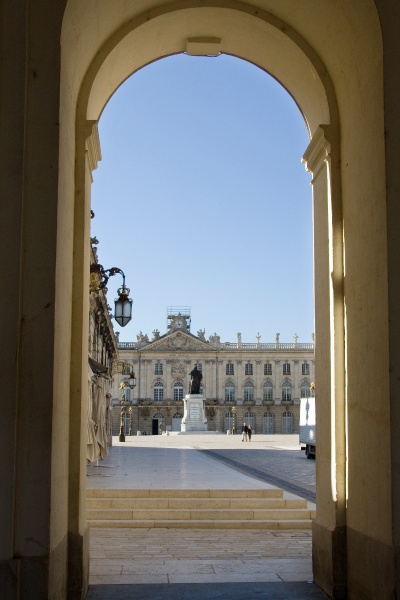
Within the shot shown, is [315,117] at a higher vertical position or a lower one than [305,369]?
lower

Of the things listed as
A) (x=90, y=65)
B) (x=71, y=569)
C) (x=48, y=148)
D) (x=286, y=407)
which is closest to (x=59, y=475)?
(x=71, y=569)

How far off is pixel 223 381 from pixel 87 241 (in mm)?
99728

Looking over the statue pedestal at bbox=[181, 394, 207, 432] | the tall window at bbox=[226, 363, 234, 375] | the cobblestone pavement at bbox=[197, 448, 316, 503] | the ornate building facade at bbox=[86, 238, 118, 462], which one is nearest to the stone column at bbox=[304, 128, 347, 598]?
the ornate building facade at bbox=[86, 238, 118, 462]

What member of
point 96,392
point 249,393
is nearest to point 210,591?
point 96,392

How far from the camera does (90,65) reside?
745 centimetres

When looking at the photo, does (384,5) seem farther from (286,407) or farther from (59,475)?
(286,407)

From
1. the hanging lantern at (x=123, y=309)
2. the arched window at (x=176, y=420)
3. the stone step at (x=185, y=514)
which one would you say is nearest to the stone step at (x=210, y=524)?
the stone step at (x=185, y=514)

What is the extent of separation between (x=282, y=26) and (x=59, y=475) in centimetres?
464

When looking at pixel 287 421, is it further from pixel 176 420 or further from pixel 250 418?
pixel 176 420

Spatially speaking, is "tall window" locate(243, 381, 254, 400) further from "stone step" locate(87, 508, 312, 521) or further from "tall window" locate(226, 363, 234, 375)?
"stone step" locate(87, 508, 312, 521)

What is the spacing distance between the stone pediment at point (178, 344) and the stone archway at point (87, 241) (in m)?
98.8

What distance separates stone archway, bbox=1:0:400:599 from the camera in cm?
561

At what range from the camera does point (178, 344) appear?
4247 inches

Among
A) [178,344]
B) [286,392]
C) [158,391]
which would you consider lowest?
[286,392]
